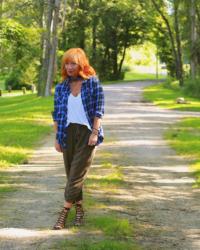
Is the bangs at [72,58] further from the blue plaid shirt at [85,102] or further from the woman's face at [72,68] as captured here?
the blue plaid shirt at [85,102]

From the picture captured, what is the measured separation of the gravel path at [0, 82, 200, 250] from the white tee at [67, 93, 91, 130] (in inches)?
48.2

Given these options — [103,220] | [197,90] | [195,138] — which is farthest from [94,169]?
[197,90]

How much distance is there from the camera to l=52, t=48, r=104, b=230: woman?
686cm

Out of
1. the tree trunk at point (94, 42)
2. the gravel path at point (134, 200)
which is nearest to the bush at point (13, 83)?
the tree trunk at point (94, 42)

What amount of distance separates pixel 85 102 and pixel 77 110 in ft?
0.42

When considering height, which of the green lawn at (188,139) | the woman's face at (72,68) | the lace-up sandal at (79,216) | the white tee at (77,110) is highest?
the woman's face at (72,68)

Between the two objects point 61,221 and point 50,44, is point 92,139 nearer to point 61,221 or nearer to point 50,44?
point 61,221

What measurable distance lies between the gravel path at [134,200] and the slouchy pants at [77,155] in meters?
0.47

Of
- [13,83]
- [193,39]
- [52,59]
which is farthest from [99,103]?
[13,83]

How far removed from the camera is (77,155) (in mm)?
6895

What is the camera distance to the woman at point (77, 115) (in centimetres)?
686

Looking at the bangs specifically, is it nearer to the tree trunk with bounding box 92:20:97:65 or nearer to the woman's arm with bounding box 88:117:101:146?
the woman's arm with bounding box 88:117:101:146

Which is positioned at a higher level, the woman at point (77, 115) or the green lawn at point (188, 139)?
the woman at point (77, 115)

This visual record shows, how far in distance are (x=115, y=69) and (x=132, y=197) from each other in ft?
228
